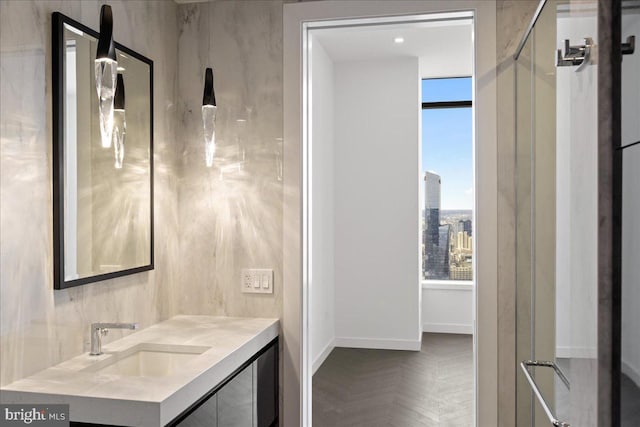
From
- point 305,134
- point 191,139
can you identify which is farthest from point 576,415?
point 191,139

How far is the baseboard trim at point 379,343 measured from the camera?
5180mm

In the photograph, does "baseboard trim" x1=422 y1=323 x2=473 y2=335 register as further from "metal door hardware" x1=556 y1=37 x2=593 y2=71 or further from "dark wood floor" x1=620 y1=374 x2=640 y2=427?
"dark wood floor" x1=620 y1=374 x2=640 y2=427

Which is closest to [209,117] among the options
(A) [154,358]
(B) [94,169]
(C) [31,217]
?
(B) [94,169]

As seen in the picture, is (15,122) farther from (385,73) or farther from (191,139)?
(385,73)

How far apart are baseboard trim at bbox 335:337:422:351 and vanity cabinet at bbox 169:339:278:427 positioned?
2837 millimetres

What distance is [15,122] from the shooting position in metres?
1.65

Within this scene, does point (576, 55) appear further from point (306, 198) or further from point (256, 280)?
point (256, 280)

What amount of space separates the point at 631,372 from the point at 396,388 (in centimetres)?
320

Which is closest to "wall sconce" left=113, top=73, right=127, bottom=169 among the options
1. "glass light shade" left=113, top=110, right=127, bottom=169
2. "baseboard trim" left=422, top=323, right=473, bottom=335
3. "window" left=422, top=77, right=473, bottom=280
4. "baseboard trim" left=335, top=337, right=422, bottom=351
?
"glass light shade" left=113, top=110, right=127, bottom=169

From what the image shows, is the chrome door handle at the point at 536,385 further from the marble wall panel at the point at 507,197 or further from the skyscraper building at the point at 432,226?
the skyscraper building at the point at 432,226

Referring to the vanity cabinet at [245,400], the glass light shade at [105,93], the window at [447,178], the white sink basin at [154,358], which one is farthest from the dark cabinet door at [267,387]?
the window at [447,178]

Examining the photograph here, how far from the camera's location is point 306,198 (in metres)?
2.59

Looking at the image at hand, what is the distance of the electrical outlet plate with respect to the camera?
255cm

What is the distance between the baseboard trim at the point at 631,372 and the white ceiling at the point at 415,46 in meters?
3.46
